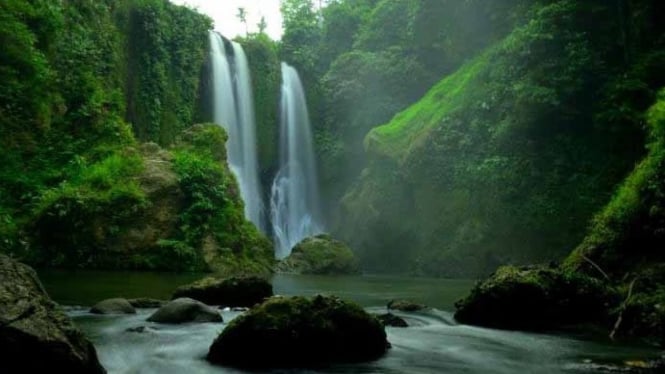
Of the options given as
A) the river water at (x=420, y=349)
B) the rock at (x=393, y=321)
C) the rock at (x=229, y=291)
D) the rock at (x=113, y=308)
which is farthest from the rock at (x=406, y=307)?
the rock at (x=113, y=308)

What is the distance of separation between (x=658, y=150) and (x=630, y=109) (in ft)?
23.2

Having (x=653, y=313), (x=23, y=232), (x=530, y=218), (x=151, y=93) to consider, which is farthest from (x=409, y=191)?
(x=653, y=313)

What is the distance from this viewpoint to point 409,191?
26547 mm

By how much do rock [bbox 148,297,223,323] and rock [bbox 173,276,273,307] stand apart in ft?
6.51

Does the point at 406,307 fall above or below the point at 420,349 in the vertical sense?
above

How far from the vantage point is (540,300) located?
9391mm

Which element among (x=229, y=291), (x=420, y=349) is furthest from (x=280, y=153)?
(x=420, y=349)

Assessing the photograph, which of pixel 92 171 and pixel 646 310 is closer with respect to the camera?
pixel 646 310

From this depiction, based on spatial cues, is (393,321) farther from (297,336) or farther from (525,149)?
(525,149)

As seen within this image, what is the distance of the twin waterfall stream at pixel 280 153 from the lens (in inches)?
1261

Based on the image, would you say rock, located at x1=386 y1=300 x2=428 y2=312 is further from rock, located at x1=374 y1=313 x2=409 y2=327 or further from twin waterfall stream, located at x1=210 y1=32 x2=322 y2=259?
twin waterfall stream, located at x1=210 y1=32 x2=322 y2=259

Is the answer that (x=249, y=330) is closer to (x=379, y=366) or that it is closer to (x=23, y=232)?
(x=379, y=366)

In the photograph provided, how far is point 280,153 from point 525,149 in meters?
16.1

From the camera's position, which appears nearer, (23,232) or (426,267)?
(23,232)
